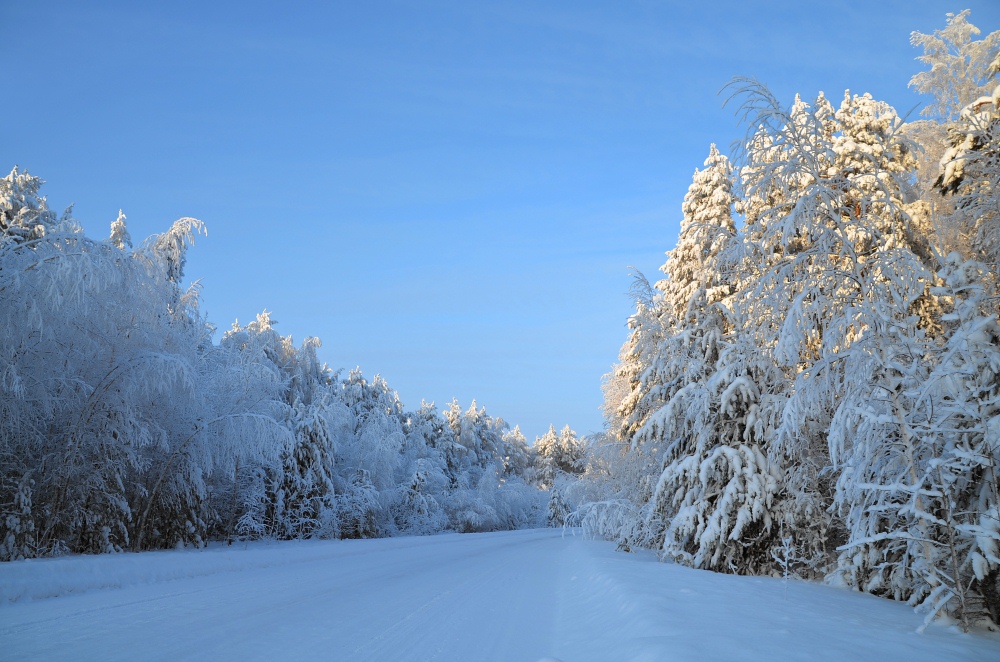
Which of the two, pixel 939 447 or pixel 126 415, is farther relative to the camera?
pixel 126 415

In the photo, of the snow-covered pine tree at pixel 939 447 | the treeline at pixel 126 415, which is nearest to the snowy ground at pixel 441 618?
the snow-covered pine tree at pixel 939 447

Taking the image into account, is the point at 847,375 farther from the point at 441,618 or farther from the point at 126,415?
the point at 126,415

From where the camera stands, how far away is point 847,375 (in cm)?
746

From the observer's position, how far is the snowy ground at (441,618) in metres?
5.66

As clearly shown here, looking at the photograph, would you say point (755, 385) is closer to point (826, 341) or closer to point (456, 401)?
point (826, 341)

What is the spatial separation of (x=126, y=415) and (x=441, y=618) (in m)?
8.87

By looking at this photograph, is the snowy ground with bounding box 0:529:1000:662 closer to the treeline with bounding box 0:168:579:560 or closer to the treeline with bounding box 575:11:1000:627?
the treeline with bounding box 575:11:1000:627

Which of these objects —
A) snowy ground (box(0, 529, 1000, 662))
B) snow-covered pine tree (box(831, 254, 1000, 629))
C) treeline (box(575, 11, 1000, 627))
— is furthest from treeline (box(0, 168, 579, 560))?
snow-covered pine tree (box(831, 254, 1000, 629))

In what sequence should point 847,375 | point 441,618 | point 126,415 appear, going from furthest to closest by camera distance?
1. point 126,415
2. point 441,618
3. point 847,375

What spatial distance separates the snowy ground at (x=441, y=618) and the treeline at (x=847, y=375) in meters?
0.82

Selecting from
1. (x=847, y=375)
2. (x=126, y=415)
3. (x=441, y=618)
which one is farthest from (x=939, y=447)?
(x=126, y=415)

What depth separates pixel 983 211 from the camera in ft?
28.1

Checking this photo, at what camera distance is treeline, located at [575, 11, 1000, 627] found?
6.74m

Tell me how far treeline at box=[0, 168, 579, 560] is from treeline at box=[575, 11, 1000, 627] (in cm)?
Result: 1031
